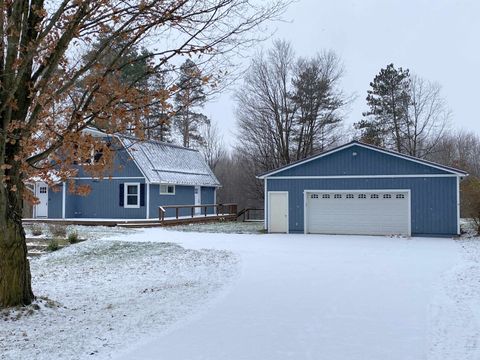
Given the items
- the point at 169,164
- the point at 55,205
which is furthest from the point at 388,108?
the point at 55,205

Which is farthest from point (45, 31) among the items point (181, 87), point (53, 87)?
point (181, 87)

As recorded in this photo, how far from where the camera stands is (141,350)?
5.49 meters

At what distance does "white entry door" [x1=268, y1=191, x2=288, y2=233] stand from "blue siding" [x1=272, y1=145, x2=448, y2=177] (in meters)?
1.05

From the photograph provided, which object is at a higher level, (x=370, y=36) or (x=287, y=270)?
(x=370, y=36)

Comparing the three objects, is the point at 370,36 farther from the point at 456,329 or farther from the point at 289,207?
the point at 456,329

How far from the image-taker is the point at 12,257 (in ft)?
24.8

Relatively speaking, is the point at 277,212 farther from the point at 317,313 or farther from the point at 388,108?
the point at 388,108

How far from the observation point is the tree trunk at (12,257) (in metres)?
7.45

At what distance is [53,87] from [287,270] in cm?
616

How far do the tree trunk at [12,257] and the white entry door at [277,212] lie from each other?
15.4m

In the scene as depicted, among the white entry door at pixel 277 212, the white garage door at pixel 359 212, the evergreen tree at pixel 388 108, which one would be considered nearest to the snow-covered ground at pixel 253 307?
the white garage door at pixel 359 212

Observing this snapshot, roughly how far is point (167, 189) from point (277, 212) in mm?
8399

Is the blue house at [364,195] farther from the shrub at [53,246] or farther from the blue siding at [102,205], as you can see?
the shrub at [53,246]

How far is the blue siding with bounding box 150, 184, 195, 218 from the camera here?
26.6m
